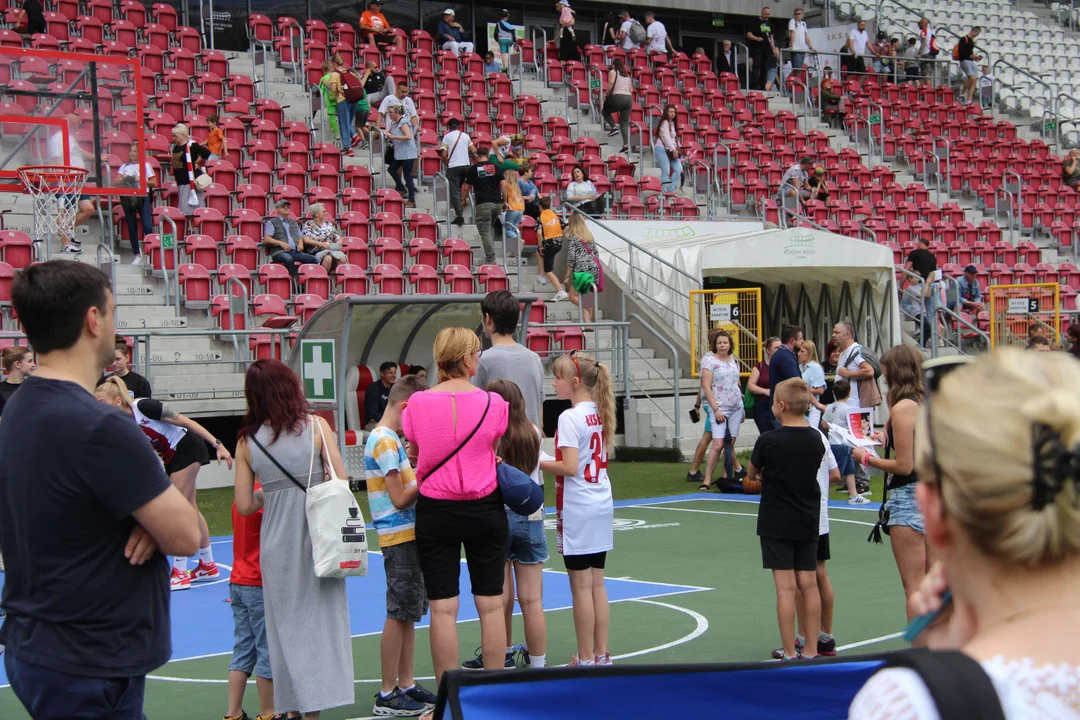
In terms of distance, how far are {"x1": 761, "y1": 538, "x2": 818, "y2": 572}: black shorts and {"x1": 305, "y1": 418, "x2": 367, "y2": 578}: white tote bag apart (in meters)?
2.56

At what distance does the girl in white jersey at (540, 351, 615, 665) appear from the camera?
7.16 metres

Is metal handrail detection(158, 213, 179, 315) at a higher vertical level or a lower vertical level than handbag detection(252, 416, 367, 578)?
higher

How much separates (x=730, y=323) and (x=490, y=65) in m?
11.4

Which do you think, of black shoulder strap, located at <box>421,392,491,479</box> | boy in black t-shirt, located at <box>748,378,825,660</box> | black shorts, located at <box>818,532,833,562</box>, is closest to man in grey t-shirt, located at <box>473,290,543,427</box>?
black shoulder strap, located at <box>421,392,491,479</box>

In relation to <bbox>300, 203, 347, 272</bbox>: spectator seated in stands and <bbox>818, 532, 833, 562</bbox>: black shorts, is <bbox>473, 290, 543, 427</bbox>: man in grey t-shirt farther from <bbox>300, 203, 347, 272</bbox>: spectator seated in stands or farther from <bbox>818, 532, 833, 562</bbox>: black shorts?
<bbox>300, 203, 347, 272</bbox>: spectator seated in stands

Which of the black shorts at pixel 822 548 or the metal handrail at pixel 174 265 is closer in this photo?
the black shorts at pixel 822 548

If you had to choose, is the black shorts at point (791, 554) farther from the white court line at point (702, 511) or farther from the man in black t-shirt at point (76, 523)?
the white court line at point (702, 511)

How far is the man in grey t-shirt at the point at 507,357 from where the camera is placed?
24.7 ft

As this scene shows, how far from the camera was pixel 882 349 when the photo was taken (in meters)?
21.5

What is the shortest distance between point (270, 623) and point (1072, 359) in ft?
15.6

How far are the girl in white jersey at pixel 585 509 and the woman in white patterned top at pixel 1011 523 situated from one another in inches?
212

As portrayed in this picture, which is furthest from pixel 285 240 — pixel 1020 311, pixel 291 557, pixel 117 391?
pixel 291 557

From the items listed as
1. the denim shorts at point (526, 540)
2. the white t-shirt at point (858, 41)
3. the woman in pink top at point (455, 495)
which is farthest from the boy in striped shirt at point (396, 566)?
the white t-shirt at point (858, 41)

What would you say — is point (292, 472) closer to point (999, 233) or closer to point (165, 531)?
point (165, 531)
